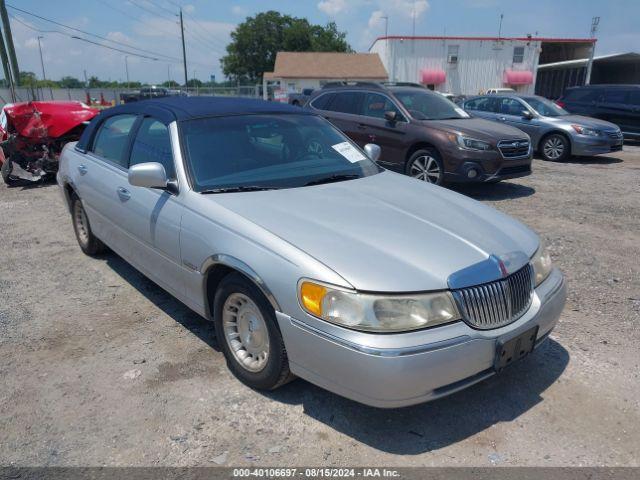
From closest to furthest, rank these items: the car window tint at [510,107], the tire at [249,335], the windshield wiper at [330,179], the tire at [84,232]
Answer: the tire at [249,335] < the windshield wiper at [330,179] < the tire at [84,232] < the car window tint at [510,107]

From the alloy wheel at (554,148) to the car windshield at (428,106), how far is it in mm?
3872

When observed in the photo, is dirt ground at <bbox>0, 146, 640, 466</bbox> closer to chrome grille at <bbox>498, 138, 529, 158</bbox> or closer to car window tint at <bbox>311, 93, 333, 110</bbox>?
chrome grille at <bbox>498, 138, 529, 158</bbox>

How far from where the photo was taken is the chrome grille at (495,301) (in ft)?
8.23

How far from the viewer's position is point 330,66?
52.0 metres

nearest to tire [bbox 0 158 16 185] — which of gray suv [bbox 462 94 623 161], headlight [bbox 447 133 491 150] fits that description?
headlight [bbox 447 133 491 150]

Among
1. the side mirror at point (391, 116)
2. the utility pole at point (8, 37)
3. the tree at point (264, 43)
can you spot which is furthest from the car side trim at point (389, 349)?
the tree at point (264, 43)

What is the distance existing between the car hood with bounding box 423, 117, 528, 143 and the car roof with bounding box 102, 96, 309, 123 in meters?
4.18

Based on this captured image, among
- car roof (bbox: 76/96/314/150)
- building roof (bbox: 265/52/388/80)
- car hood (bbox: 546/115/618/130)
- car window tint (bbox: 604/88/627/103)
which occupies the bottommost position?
car hood (bbox: 546/115/618/130)

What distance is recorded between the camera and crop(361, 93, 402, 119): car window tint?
8523 mm

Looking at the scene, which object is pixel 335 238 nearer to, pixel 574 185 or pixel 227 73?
pixel 574 185

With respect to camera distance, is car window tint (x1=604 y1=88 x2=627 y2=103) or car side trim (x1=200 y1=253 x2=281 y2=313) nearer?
car side trim (x1=200 y1=253 x2=281 y2=313)

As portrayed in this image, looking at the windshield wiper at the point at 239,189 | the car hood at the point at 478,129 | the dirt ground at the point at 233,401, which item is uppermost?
the windshield wiper at the point at 239,189

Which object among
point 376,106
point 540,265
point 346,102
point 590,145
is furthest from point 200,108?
point 590,145

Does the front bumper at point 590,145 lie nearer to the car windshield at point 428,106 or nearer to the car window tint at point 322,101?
the car windshield at point 428,106
